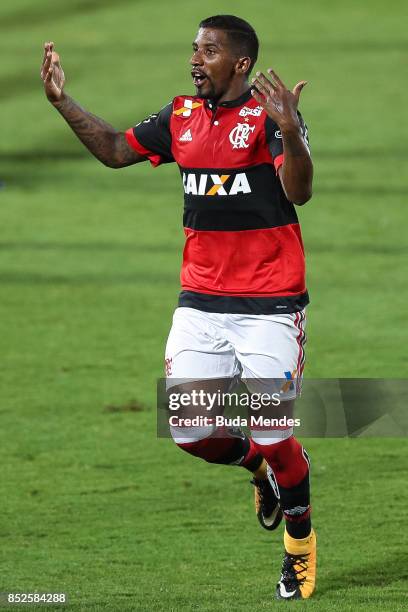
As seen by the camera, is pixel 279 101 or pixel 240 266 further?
pixel 240 266

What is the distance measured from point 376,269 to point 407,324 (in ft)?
5.15

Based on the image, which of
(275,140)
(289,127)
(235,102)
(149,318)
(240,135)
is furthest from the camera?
(149,318)

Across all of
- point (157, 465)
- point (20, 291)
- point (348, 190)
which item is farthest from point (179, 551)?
point (348, 190)

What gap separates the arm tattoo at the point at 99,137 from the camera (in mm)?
6316

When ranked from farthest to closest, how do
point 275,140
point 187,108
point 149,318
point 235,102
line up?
point 149,318
point 187,108
point 235,102
point 275,140

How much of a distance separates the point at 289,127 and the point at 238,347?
1.03m

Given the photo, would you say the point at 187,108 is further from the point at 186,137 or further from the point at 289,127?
the point at 289,127

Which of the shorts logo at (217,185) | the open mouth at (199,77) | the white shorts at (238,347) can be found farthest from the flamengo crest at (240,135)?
the white shorts at (238,347)

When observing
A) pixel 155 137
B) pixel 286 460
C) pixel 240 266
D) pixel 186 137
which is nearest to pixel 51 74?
pixel 155 137

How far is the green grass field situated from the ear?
218 cm

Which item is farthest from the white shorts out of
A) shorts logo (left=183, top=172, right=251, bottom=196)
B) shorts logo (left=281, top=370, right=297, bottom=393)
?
shorts logo (left=183, top=172, right=251, bottom=196)

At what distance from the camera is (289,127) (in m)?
5.42

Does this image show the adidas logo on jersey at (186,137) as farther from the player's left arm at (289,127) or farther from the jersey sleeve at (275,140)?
the player's left arm at (289,127)

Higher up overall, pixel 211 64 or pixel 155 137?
pixel 211 64
